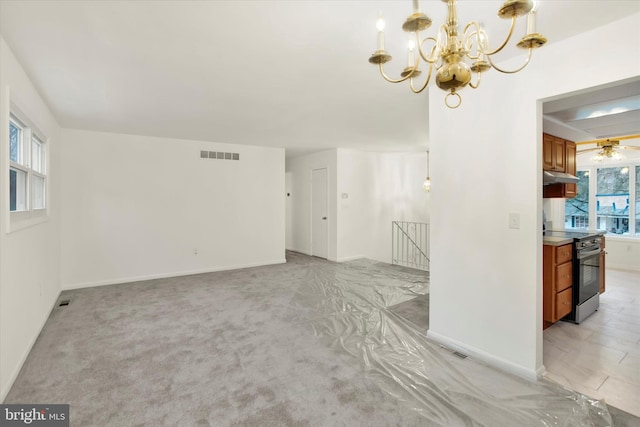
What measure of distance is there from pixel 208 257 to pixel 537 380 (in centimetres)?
512

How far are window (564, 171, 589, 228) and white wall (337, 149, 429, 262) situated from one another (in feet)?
9.95

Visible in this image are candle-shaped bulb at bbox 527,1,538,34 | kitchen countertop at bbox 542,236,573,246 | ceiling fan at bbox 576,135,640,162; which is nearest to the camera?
candle-shaped bulb at bbox 527,1,538,34

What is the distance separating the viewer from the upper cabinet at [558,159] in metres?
3.58

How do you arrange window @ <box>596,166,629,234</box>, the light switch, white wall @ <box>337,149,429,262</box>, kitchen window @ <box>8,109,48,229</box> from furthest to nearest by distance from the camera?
white wall @ <box>337,149,429,262</box> < window @ <box>596,166,629,234</box> < kitchen window @ <box>8,109,48,229</box> < the light switch

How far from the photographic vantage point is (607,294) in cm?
433

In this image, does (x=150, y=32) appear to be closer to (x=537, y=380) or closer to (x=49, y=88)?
(x=49, y=88)

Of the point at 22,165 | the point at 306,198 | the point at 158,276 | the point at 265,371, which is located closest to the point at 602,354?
the point at 265,371

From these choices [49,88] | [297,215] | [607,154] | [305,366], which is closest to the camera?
[305,366]

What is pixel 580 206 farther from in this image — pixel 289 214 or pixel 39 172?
pixel 39 172

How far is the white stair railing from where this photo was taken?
286 inches

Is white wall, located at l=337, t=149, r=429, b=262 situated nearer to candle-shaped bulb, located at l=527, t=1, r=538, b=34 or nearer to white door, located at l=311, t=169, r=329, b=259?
white door, located at l=311, t=169, r=329, b=259

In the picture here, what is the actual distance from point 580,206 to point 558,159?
3.86 metres

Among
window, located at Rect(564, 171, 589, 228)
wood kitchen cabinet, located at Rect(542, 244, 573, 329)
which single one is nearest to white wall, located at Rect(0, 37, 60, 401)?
wood kitchen cabinet, located at Rect(542, 244, 573, 329)

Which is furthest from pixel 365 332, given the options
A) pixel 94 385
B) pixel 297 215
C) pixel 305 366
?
pixel 297 215
